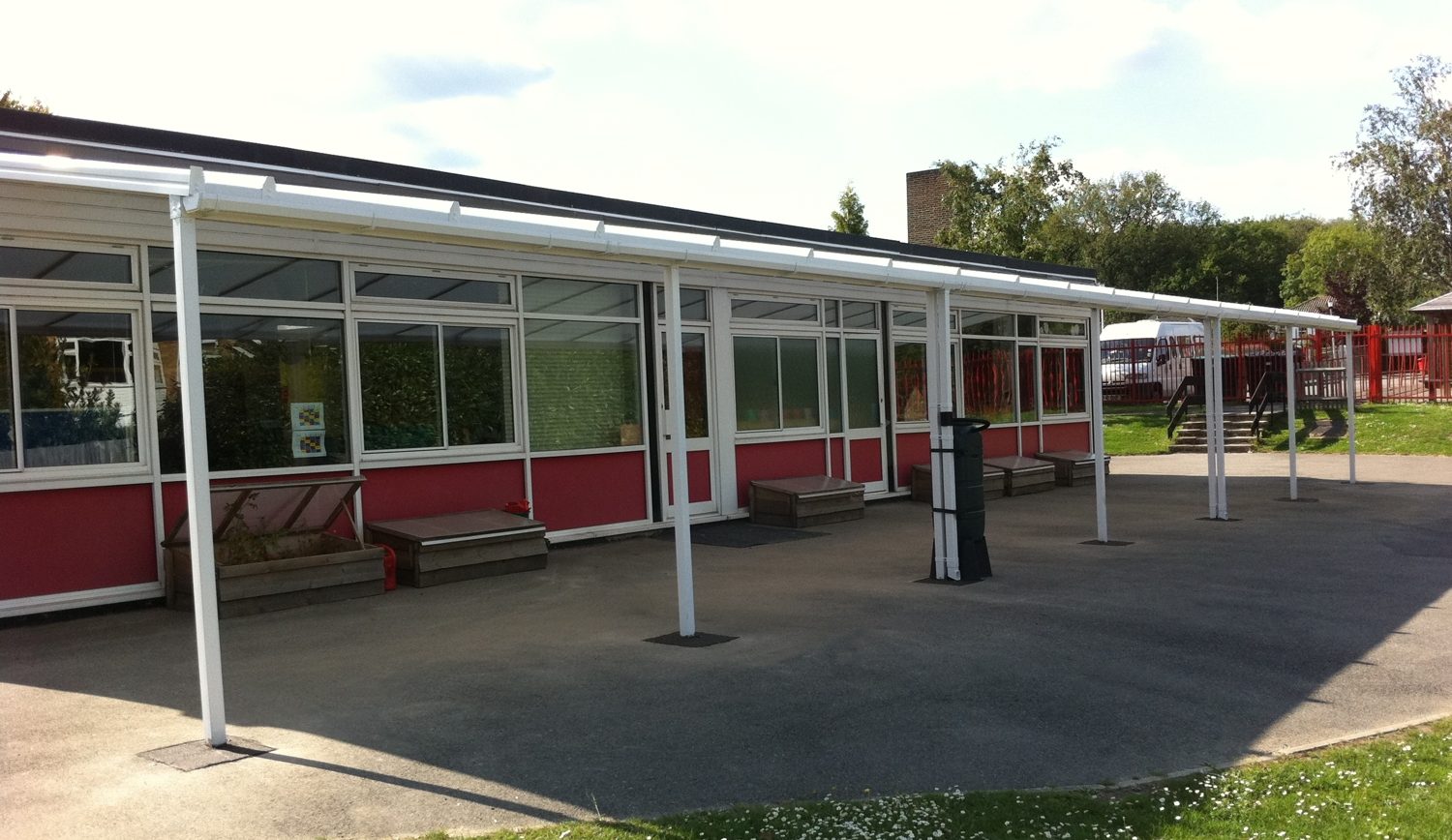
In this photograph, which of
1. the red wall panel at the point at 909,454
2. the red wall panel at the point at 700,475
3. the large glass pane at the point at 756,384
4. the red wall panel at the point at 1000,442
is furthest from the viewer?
the red wall panel at the point at 1000,442

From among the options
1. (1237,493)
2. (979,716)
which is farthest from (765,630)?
(1237,493)

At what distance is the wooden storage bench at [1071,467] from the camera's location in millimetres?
18562

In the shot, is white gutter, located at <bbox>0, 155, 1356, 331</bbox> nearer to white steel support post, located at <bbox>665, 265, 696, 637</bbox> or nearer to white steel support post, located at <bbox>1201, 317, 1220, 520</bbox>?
white steel support post, located at <bbox>665, 265, 696, 637</bbox>

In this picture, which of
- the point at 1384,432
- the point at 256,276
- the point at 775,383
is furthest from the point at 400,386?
the point at 1384,432

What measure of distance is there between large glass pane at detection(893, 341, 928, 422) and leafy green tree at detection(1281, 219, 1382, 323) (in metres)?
32.7

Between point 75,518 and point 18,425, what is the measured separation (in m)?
0.80

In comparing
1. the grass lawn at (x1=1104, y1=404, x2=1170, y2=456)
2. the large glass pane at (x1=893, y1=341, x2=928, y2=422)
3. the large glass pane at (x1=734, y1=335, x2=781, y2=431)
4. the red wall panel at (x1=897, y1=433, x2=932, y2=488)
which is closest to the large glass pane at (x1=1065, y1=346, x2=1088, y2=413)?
the grass lawn at (x1=1104, y1=404, x2=1170, y2=456)

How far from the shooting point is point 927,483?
16.4 meters

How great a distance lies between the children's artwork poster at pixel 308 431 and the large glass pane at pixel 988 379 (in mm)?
Result: 10436

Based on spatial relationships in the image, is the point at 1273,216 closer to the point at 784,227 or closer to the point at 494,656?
the point at 784,227

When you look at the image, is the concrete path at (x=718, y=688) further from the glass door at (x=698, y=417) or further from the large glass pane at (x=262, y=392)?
the glass door at (x=698, y=417)

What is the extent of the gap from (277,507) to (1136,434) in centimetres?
2104

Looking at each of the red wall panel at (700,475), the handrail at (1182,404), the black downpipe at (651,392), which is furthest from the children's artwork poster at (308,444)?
the handrail at (1182,404)

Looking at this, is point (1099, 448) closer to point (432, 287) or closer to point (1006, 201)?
point (432, 287)
